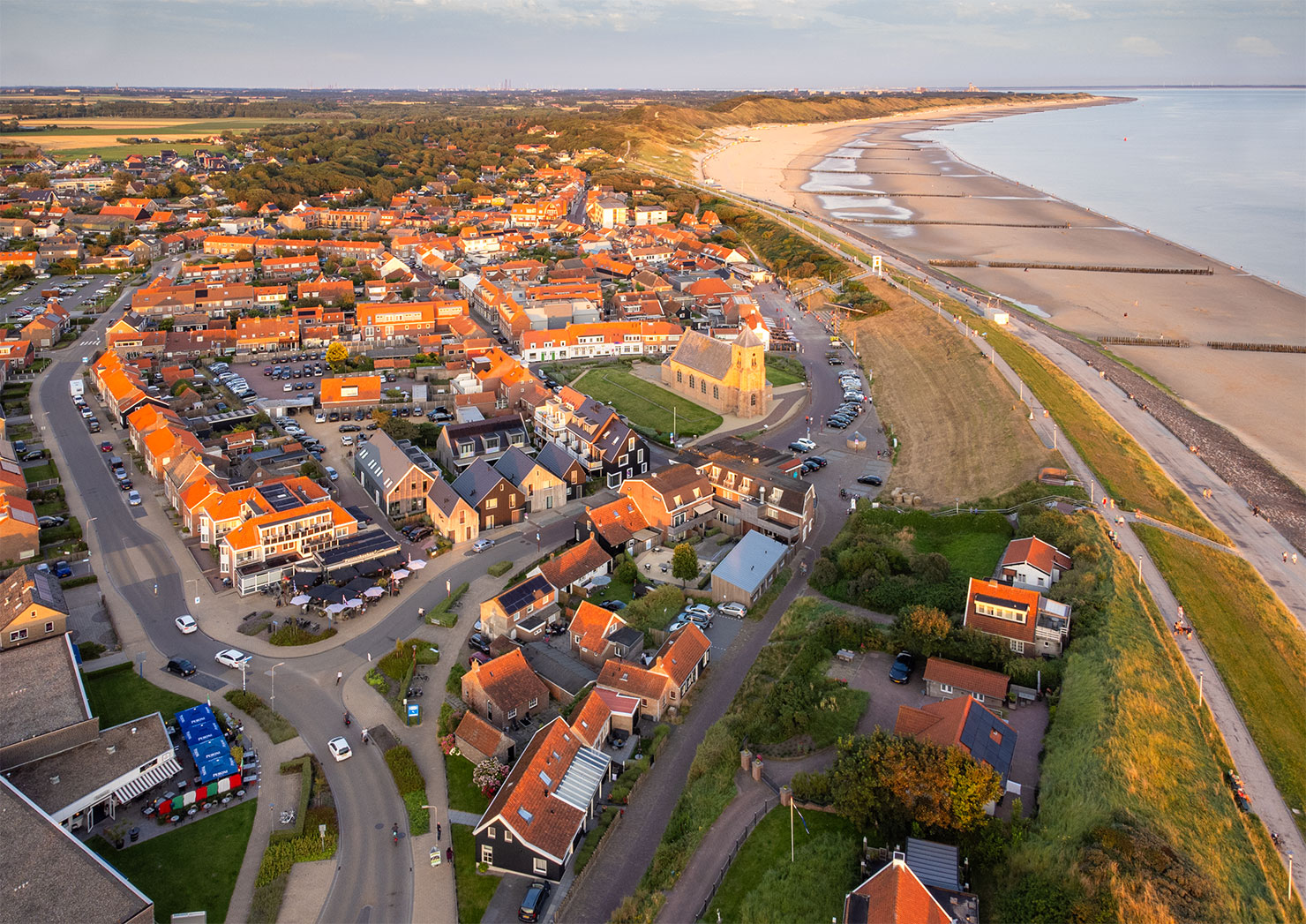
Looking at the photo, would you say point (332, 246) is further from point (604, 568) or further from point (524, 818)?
point (524, 818)

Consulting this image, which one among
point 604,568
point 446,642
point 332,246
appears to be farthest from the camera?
point 332,246

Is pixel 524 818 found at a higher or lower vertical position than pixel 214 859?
higher

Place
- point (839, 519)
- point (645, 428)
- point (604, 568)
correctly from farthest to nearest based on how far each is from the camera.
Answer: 1. point (645, 428)
2. point (839, 519)
3. point (604, 568)

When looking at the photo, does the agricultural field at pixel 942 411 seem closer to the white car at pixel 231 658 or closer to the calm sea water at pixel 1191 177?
the white car at pixel 231 658

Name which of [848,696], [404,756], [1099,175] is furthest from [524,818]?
[1099,175]

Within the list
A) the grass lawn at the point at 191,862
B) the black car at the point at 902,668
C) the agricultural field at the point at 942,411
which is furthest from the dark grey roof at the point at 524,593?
the agricultural field at the point at 942,411

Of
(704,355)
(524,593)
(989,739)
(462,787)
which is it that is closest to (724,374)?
(704,355)

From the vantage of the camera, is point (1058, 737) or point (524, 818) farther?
point (1058, 737)

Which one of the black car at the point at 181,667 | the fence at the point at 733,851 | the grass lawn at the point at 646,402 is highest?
the fence at the point at 733,851
